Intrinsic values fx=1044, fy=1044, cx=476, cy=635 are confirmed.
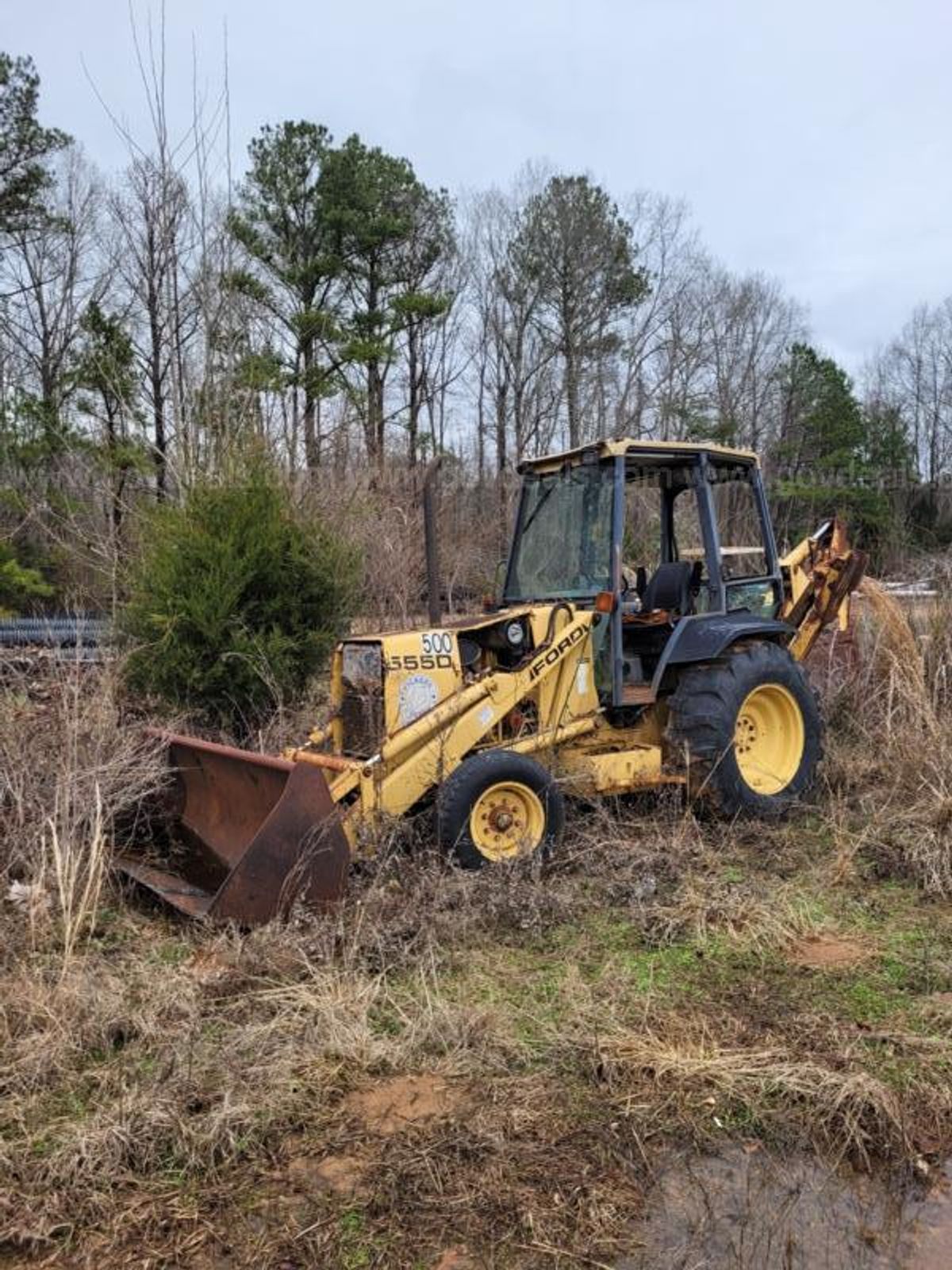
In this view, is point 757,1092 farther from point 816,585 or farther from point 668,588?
point 816,585

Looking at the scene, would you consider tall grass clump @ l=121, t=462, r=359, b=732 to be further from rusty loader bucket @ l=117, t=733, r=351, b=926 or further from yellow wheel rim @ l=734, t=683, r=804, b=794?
yellow wheel rim @ l=734, t=683, r=804, b=794

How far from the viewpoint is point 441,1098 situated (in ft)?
11.3

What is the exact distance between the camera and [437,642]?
6059 millimetres

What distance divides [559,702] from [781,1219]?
3644 mm

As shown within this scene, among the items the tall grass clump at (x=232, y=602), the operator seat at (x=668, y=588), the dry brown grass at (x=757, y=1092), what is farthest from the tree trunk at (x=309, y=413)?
the dry brown grass at (x=757, y=1092)

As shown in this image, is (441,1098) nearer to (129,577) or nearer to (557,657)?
(557,657)

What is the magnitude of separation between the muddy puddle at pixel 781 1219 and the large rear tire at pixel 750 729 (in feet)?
11.3

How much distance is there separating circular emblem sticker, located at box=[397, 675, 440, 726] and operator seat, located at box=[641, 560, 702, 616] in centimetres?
170

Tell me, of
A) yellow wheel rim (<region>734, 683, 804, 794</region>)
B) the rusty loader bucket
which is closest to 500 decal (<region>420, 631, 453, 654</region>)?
the rusty loader bucket

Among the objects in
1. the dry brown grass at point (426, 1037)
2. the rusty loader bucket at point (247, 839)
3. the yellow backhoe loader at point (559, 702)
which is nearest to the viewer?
the dry brown grass at point (426, 1037)

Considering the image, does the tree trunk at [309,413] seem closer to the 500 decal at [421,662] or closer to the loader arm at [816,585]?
the loader arm at [816,585]

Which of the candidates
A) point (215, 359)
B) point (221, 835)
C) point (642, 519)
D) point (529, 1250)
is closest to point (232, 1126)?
point (529, 1250)

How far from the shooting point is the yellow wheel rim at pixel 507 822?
5633 mm

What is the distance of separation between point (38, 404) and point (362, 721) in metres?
17.1
